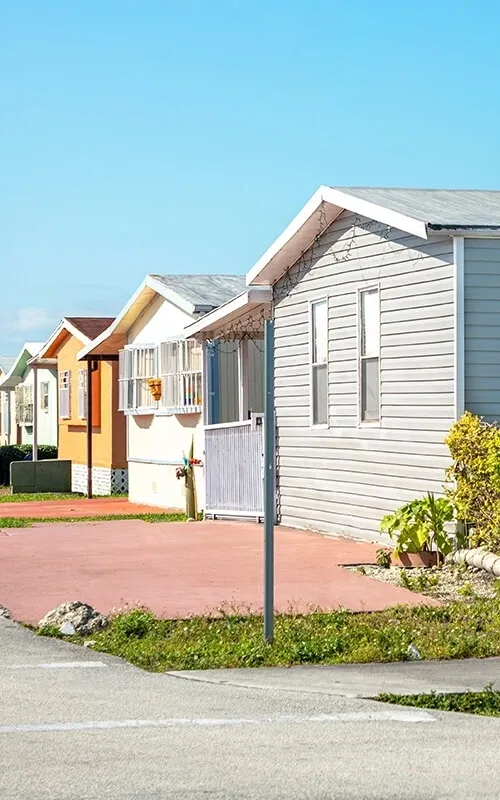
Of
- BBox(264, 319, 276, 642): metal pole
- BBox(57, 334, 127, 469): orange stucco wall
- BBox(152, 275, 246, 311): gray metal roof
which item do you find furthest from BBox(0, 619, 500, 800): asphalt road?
A: BBox(57, 334, 127, 469): orange stucco wall

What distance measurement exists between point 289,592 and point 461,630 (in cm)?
257

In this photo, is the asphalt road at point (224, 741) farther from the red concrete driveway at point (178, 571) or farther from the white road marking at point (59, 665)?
the red concrete driveway at point (178, 571)

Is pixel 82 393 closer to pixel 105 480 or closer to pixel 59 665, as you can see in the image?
pixel 105 480

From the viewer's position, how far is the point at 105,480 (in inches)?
1300

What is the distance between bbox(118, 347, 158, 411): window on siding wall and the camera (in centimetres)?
2652

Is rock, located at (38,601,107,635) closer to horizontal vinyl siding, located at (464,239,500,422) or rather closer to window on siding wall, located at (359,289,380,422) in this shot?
horizontal vinyl siding, located at (464,239,500,422)

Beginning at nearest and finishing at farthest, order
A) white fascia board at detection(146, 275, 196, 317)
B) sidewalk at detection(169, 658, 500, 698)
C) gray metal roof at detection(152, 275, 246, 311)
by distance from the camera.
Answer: sidewalk at detection(169, 658, 500, 698), white fascia board at detection(146, 275, 196, 317), gray metal roof at detection(152, 275, 246, 311)

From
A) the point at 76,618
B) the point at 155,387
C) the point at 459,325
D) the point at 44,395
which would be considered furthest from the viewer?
the point at 44,395

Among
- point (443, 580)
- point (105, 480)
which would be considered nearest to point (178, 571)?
point (443, 580)

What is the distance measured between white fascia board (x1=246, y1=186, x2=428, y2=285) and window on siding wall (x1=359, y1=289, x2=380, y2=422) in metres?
1.04

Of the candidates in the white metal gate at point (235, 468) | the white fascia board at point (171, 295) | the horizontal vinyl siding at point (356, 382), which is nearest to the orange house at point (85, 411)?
the white fascia board at point (171, 295)

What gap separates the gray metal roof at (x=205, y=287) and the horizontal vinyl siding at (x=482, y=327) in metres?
9.80

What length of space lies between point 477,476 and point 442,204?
4.01m

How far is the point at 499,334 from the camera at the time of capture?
47.0 ft
